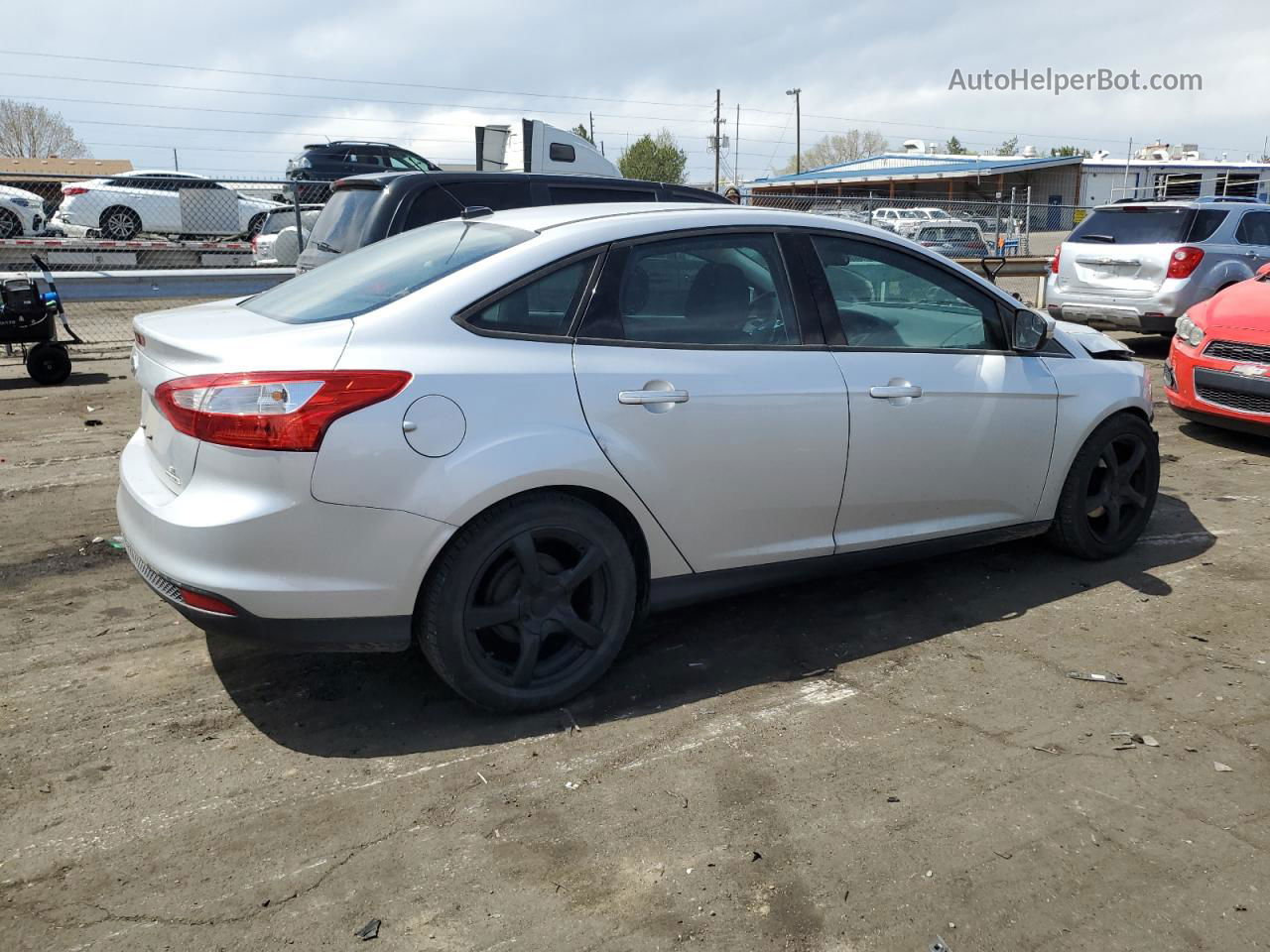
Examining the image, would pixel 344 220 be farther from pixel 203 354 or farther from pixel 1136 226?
pixel 1136 226

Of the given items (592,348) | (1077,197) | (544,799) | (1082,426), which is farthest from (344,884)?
(1077,197)

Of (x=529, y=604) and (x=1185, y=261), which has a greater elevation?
(x=1185, y=261)

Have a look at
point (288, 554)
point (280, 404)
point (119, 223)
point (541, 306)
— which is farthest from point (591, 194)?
point (119, 223)

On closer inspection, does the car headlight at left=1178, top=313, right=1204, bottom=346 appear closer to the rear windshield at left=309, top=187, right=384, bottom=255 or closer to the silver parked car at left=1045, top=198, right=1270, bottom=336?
the silver parked car at left=1045, top=198, right=1270, bottom=336

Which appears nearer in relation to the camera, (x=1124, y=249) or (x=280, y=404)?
(x=280, y=404)

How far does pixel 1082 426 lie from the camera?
190 inches

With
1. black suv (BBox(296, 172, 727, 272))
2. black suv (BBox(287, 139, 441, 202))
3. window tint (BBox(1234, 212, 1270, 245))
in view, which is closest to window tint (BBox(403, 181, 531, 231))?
black suv (BBox(296, 172, 727, 272))

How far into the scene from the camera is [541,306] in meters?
3.54

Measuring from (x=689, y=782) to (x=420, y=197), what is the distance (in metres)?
5.27

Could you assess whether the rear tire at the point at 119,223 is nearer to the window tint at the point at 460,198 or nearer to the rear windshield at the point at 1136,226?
the window tint at the point at 460,198

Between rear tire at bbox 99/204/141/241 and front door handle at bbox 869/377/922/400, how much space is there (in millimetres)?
19292

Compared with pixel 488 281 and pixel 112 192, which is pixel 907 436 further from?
pixel 112 192

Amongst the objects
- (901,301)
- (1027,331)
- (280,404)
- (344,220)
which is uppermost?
(344,220)

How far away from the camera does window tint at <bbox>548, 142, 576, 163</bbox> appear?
593 inches
